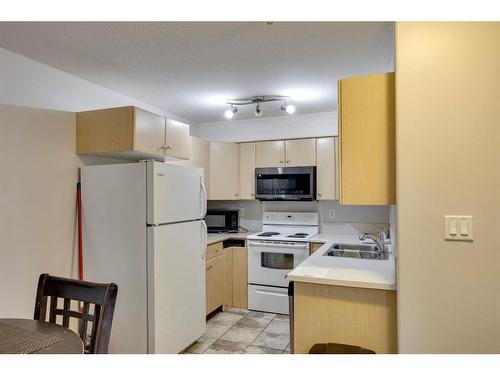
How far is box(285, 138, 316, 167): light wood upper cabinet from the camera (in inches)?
149

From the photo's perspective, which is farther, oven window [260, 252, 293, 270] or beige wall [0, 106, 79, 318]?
oven window [260, 252, 293, 270]

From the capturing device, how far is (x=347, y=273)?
1.88 m

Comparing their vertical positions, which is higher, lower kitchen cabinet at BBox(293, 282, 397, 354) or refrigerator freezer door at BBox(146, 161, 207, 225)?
refrigerator freezer door at BBox(146, 161, 207, 225)

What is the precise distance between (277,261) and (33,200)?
2348 mm

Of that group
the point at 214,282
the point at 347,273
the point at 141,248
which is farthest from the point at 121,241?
the point at 347,273

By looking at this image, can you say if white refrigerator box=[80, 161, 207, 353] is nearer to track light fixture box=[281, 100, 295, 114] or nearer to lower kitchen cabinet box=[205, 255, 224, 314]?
lower kitchen cabinet box=[205, 255, 224, 314]

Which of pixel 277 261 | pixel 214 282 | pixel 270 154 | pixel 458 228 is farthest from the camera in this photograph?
pixel 270 154

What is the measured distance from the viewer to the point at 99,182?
8.11 ft

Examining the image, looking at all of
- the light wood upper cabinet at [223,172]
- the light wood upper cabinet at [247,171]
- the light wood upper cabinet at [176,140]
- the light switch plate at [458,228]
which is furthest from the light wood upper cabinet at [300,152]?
the light switch plate at [458,228]

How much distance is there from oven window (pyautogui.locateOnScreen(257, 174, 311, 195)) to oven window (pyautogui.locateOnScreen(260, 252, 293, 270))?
2.40ft

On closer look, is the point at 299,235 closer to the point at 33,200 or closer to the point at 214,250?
the point at 214,250

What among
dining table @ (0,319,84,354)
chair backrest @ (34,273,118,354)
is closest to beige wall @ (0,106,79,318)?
chair backrest @ (34,273,118,354)

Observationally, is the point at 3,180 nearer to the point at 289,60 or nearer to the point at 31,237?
the point at 31,237
